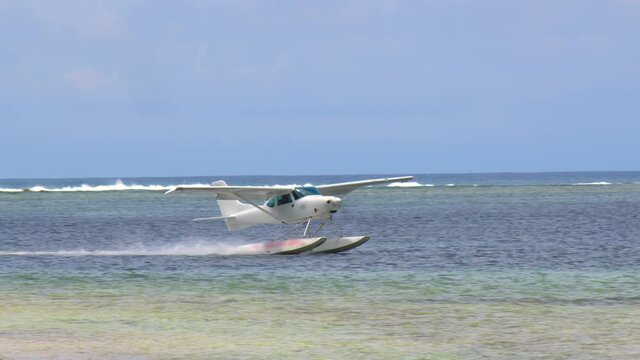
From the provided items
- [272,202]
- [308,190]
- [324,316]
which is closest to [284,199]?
[272,202]

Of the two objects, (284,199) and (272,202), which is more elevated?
(284,199)

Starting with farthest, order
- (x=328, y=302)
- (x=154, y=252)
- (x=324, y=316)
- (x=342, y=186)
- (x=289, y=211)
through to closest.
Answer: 1. (x=154, y=252)
2. (x=342, y=186)
3. (x=289, y=211)
4. (x=328, y=302)
5. (x=324, y=316)

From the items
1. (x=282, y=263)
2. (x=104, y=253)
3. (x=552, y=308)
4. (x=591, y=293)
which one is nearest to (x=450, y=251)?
(x=282, y=263)

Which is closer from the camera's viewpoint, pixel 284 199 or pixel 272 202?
pixel 284 199

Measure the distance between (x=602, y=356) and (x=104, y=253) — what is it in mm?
26711

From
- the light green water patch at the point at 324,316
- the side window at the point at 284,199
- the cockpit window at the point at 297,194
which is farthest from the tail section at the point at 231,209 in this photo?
the light green water patch at the point at 324,316

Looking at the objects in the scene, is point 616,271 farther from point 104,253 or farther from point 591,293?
point 104,253

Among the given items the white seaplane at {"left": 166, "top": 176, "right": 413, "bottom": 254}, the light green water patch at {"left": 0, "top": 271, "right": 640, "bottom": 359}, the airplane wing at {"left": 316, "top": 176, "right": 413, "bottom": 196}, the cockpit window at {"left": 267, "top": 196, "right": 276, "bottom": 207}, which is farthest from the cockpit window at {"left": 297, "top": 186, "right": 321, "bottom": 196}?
the light green water patch at {"left": 0, "top": 271, "right": 640, "bottom": 359}

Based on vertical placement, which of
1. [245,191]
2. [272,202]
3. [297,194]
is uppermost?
[245,191]

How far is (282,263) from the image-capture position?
31641 mm

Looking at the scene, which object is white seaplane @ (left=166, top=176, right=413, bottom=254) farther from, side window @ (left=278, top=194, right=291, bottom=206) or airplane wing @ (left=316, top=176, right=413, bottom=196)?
airplane wing @ (left=316, top=176, right=413, bottom=196)

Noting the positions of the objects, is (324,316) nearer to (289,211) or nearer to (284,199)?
(289,211)

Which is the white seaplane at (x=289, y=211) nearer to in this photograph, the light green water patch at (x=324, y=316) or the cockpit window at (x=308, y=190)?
the cockpit window at (x=308, y=190)

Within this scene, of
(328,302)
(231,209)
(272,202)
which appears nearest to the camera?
(328,302)
